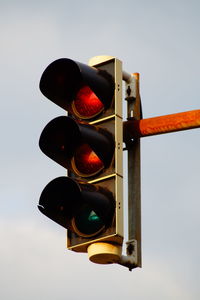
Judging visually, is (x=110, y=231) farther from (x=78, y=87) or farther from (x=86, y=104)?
(x=78, y=87)

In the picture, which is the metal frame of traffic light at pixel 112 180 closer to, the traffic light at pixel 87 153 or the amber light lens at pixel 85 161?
the traffic light at pixel 87 153

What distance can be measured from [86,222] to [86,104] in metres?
1.17

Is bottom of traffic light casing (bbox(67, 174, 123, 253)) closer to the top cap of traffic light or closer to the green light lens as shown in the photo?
the green light lens

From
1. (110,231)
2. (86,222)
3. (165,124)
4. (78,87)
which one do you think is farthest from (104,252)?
(78,87)

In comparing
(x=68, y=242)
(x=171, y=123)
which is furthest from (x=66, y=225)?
(x=171, y=123)

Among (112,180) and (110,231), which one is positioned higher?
(112,180)

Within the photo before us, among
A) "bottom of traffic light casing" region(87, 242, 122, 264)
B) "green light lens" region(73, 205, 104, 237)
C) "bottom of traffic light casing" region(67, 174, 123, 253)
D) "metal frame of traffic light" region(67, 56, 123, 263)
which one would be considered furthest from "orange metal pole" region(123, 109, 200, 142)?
"bottom of traffic light casing" region(87, 242, 122, 264)

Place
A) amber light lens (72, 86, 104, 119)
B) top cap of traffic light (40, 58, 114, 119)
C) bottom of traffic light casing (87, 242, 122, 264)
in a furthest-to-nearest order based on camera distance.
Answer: amber light lens (72, 86, 104, 119) → top cap of traffic light (40, 58, 114, 119) → bottom of traffic light casing (87, 242, 122, 264)

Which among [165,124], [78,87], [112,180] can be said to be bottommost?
[112,180]

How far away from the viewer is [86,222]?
8.02 meters

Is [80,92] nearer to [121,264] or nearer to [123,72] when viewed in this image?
[123,72]

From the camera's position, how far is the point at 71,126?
26.2 ft

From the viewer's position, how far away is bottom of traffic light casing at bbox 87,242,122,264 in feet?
25.2

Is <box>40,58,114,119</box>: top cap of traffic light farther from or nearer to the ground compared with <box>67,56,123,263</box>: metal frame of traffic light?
farther from the ground
